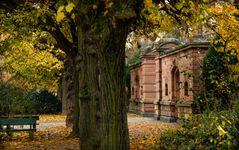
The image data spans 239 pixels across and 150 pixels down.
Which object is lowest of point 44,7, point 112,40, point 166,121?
point 166,121

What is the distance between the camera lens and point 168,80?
28.0m

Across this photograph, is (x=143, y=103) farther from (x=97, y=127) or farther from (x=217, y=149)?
(x=217, y=149)

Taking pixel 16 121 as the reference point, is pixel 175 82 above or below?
above

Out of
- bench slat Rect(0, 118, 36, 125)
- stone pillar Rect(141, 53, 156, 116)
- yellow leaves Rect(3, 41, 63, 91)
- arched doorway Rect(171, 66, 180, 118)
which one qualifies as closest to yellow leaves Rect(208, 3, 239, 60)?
bench slat Rect(0, 118, 36, 125)

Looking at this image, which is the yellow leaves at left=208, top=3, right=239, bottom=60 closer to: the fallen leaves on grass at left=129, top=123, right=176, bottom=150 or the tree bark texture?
the fallen leaves on grass at left=129, top=123, right=176, bottom=150

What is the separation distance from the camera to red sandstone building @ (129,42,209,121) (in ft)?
73.7

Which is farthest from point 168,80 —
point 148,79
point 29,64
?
point 29,64

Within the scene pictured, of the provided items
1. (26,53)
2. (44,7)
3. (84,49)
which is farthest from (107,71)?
(26,53)

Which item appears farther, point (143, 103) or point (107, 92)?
point (143, 103)

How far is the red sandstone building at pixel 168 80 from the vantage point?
2247 cm

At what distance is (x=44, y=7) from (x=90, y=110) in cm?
479

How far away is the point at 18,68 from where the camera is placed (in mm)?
33031

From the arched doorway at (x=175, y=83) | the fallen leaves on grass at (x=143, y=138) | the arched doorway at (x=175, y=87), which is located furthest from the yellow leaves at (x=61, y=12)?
the arched doorway at (x=175, y=83)

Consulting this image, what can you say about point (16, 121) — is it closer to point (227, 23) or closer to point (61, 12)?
point (227, 23)
